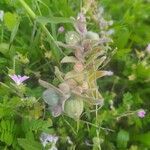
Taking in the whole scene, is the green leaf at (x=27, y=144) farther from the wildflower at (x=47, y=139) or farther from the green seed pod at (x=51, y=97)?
the green seed pod at (x=51, y=97)

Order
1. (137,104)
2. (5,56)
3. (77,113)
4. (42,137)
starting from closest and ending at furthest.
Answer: (77,113)
(42,137)
(5,56)
(137,104)

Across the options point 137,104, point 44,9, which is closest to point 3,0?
point 44,9

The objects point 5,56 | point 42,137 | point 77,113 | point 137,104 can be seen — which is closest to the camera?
point 77,113

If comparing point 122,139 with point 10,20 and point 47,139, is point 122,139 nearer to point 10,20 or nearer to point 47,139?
point 47,139

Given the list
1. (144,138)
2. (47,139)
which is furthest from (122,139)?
(47,139)

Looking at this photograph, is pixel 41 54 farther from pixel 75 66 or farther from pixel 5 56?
pixel 75 66

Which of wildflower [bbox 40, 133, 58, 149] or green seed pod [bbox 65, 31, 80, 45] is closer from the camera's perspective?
green seed pod [bbox 65, 31, 80, 45]

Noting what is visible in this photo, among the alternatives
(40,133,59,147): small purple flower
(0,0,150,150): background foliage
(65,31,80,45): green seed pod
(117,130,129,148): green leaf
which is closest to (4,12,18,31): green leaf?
(0,0,150,150): background foliage

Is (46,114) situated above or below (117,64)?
below

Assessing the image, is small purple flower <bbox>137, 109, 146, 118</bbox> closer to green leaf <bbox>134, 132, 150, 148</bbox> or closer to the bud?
green leaf <bbox>134, 132, 150, 148</bbox>
